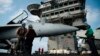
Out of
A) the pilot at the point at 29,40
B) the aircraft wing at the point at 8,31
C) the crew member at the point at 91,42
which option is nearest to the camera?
the pilot at the point at 29,40

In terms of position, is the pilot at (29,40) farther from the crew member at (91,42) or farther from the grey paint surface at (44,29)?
the grey paint surface at (44,29)

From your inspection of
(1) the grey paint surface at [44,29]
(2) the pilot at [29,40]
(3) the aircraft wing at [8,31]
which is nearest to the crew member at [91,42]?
(2) the pilot at [29,40]

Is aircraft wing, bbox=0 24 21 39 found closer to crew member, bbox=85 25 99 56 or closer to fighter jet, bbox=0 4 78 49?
fighter jet, bbox=0 4 78 49

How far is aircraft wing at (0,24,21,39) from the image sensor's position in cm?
1681

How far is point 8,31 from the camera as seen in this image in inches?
675

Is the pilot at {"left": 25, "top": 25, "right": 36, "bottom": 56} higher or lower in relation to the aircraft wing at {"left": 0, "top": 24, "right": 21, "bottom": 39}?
lower

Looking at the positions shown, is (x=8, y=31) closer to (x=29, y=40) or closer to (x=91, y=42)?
(x=29, y=40)

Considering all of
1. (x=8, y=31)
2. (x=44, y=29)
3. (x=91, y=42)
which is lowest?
(x=91, y=42)

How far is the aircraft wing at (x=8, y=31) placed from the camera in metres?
16.8

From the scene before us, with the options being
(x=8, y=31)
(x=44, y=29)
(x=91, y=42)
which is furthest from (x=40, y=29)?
(x=91, y=42)

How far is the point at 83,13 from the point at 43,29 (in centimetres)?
2890

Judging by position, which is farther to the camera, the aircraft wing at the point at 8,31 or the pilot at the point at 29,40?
the aircraft wing at the point at 8,31

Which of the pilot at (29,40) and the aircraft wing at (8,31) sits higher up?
the aircraft wing at (8,31)

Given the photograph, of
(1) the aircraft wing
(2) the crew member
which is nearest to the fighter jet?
(1) the aircraft wing
